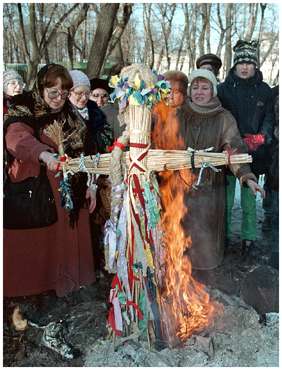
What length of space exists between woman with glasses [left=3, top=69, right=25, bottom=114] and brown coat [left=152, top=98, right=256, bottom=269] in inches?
35.8

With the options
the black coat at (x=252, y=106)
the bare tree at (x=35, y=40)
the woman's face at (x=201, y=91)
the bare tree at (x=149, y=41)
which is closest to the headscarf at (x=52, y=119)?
the bare tree at (x=35, y=40)

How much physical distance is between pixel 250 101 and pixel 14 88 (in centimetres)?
147

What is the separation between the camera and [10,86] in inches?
105

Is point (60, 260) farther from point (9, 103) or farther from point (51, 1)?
point (51, 1)

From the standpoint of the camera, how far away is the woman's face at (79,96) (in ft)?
9.06

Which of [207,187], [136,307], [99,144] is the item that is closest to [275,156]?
[207,187]

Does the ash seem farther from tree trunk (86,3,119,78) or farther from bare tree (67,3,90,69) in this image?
bare tree (67,3,90,69)

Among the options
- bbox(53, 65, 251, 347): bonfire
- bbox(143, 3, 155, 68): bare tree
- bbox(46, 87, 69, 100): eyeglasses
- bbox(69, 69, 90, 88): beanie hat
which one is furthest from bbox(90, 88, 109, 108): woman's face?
bbox(53, 65, 251, 347): bonfire

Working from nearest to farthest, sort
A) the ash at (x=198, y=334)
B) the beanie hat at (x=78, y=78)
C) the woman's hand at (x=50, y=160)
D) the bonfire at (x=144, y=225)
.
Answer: the bonfire at (x=144, y=225)
the woman's hand at (x=50, y=160)
the ash at (x=198, y=334)
the beanie hat at (x=78, y=78)

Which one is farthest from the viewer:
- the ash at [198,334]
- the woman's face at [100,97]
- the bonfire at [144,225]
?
the woman's face at [100,97]

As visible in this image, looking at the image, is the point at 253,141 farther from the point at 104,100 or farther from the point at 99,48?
the point at 99,48

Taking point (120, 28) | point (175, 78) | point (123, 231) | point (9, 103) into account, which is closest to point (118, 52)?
point (120, 28)

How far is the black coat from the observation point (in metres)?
2.90

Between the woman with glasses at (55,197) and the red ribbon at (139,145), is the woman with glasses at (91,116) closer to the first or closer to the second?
the woman with glasses at (55,197)
